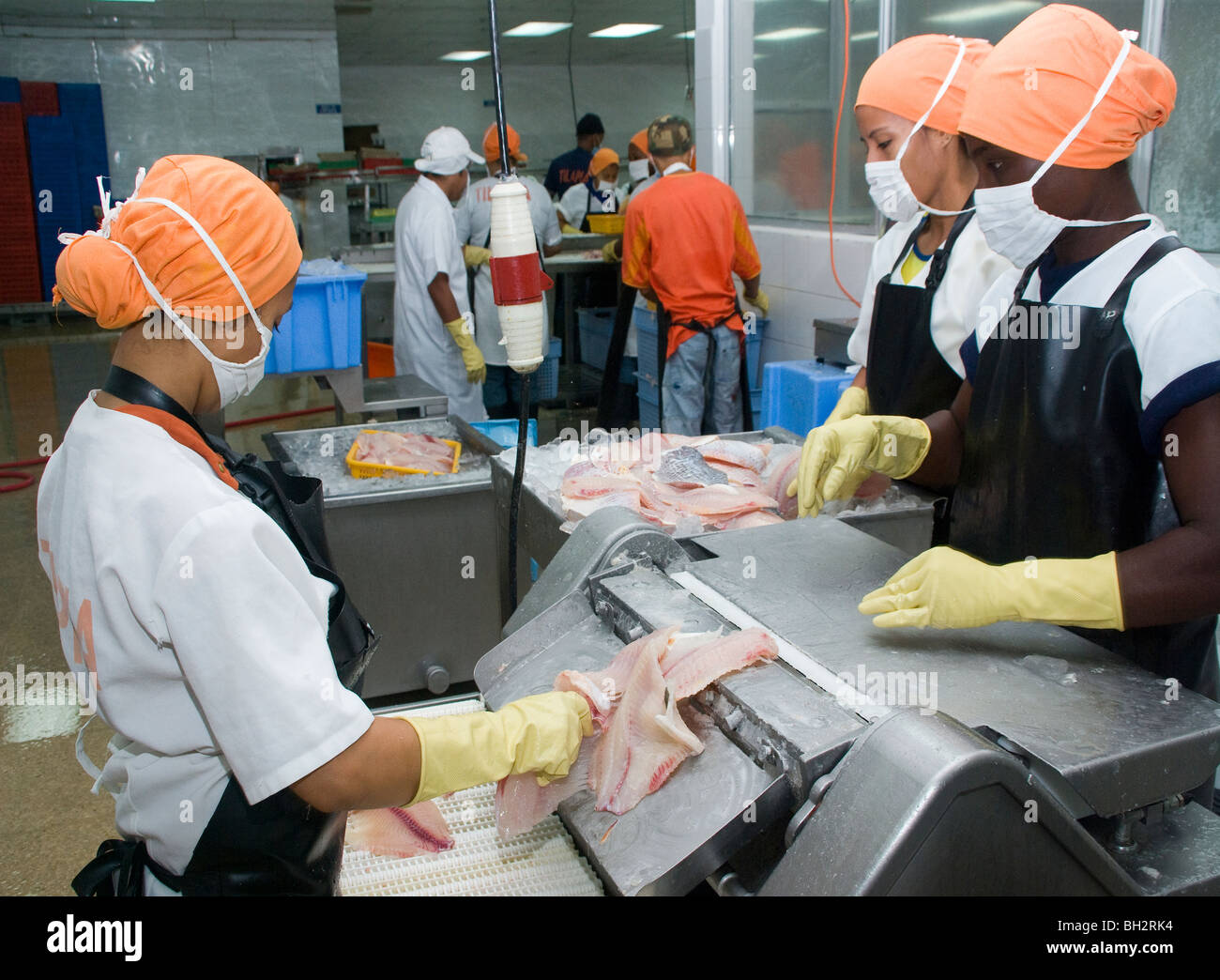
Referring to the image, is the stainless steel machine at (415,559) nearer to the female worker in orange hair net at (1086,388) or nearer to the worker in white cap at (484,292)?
the female worker in orange hair net at (1086,388)

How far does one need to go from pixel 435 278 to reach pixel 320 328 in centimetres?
112

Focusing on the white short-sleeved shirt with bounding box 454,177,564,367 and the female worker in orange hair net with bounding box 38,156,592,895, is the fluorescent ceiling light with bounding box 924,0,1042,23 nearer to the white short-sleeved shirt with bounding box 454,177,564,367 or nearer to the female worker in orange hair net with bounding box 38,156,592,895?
the white short-sleeved shirt with bounding box 454,177,564,367

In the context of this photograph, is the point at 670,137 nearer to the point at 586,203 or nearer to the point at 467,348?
the point at 467,348

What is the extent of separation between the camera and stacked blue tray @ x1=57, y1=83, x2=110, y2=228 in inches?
441

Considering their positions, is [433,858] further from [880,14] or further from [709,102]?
[709,102]

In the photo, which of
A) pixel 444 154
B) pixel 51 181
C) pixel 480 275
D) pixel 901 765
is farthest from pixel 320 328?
pixel 51 181

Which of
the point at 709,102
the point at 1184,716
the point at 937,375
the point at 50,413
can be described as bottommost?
the point at 50,413

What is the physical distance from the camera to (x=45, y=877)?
2.83 m

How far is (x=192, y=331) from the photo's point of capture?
51.4 inches

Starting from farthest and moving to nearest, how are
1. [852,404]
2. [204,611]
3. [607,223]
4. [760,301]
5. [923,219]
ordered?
[607,223] < [760,301] < [852,404] < [923,219] < [204,611]

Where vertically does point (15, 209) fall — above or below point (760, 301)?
above

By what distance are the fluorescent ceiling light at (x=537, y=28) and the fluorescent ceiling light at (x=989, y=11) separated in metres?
10.1

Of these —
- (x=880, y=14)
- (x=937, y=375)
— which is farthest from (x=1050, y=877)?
(x=880, y=14)

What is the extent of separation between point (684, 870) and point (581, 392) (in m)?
7.51
